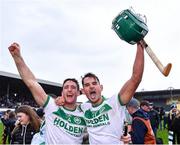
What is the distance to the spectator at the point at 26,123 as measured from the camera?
6.11 meters

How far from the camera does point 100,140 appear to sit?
4277mm

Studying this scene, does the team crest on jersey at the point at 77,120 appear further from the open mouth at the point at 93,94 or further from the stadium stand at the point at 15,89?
the stadium stand at the point at 15,89

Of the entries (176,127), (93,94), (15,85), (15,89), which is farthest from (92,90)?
(15,89)

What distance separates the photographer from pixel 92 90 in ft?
14.7

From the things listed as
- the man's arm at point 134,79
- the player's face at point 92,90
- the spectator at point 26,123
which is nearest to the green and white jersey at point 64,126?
the player's face at point 92,90

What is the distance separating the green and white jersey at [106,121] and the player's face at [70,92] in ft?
0.95

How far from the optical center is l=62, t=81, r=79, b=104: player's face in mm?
4605

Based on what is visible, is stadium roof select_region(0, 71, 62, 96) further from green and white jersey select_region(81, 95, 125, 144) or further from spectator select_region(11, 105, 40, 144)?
green and white jersey select_region(81, 95, 125, 144)

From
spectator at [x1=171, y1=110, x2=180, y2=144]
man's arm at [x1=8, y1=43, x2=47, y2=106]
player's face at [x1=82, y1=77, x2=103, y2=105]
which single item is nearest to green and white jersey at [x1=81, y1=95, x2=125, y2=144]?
player's face at [x1=82, y1=77, x2=103, y2=105]

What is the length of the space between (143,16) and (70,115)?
1349 mm

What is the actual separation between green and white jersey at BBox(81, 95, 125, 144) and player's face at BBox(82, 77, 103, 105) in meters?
0.08

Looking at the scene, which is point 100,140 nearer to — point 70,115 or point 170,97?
point 70,115

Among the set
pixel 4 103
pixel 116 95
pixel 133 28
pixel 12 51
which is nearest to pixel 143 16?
pixel 133 28

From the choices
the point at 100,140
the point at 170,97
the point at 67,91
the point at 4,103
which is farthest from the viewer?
the point at 170,97
